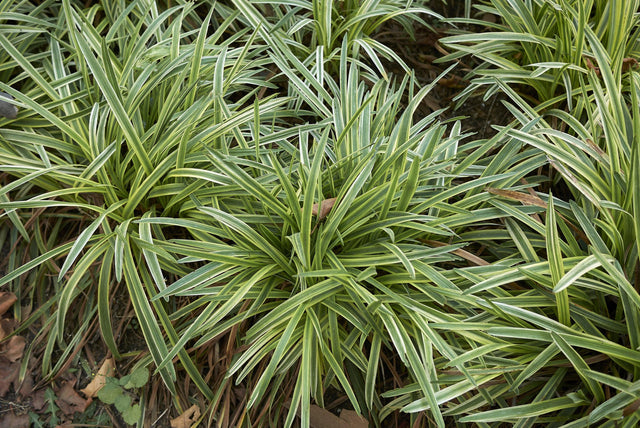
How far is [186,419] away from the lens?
1.96 metres

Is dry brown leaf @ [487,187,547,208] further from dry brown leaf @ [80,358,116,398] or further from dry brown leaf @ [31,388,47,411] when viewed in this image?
dry brown leaf @ [31,388,47,411]

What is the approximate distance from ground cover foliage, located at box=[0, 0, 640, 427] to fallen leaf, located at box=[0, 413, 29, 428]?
4 centimetres

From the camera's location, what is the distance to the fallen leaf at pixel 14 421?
198 centimetres

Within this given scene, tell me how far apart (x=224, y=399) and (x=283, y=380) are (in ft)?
0.73

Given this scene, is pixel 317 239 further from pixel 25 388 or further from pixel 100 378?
pixel 25 388

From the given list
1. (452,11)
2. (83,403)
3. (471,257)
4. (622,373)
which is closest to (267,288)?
(471,257)

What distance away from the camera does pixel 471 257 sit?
1.86 meters

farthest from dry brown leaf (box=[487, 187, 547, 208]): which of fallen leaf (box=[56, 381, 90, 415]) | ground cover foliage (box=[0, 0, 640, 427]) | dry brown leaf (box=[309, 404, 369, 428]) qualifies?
fallen leaf (box=[56, 381, 90, 415])

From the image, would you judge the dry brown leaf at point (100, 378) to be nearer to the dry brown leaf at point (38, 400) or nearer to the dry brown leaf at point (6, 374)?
the dry brown leaf at point (38, 400)

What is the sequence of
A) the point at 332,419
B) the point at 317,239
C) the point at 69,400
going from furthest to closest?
the point at 69,400 < the point at 332,419 < the point at 317,239

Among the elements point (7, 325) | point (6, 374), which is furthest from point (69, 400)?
point (7, 325)

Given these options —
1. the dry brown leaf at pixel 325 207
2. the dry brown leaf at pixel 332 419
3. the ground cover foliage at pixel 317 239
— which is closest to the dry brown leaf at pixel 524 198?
the ground cover foliage at pixel 317 239

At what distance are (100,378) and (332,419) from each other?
2.89 feet

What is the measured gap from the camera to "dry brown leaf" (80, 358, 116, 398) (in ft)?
6.59
